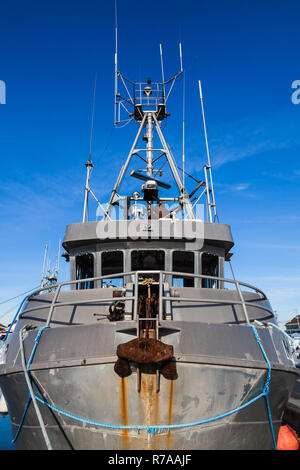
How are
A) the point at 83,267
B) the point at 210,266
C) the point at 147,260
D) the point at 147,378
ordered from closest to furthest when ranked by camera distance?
the point at 147,378 < the point at 147,260 < the point at 83,267 < the point at 210,266

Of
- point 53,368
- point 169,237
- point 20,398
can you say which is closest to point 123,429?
point 53,368

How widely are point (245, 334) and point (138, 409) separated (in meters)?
1.93

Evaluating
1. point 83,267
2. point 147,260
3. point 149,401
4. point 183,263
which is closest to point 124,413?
point 149,401

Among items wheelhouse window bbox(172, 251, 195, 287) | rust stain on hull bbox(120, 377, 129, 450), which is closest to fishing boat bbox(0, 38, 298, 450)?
rust stain on hull bbox(120, 377, 129, 450)

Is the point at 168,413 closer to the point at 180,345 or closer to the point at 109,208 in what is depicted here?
the point at 180,345

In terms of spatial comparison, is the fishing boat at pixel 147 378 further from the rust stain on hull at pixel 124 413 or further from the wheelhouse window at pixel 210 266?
the wheelhouse window at pixel 210 266

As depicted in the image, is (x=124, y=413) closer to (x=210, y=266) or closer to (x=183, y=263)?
(x=183, y=263)

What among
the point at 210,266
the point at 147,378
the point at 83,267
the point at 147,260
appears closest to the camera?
the point at 147,378

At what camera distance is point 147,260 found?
344 inches

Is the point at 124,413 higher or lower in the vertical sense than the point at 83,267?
lower

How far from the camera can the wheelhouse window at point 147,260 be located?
8656 millimetres

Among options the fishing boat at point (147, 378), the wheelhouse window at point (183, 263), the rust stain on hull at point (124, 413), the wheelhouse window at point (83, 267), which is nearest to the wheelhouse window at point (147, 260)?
the wheelhouse window at point (183, 263)

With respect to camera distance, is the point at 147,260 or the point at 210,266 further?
the point at 210,266
